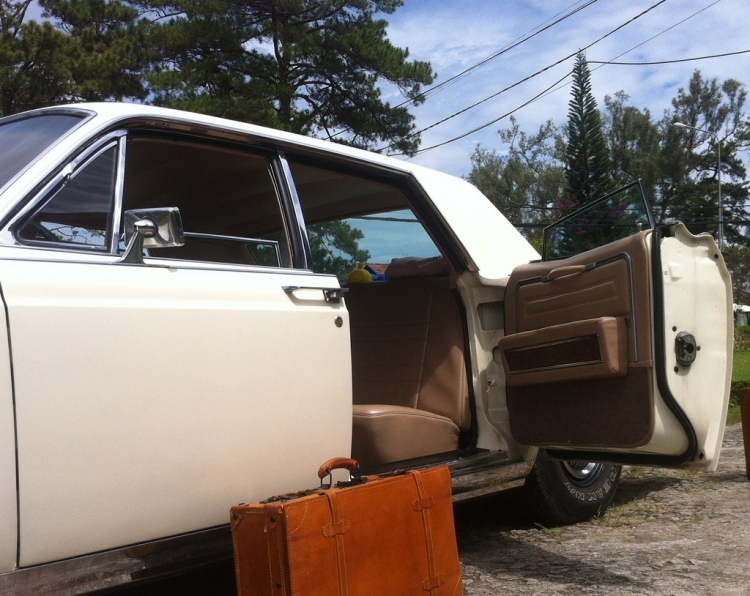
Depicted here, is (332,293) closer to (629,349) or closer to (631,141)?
(629,349)

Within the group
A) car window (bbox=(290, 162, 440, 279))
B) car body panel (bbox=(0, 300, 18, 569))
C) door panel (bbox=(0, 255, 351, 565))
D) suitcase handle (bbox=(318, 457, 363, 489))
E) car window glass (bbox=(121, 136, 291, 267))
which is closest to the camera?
car body panel (bbox=(0, 300, 18, 569))

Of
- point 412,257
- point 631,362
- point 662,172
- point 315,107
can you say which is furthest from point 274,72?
point 662,172

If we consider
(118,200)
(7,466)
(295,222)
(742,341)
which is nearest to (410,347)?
(295,222)

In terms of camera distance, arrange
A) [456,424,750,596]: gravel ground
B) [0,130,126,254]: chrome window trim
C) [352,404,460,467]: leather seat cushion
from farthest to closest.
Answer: [352,404,460,467]: leather seat cushion < [456,424,750,596]: gravel ground < [0,130,126,254]: chrome window trim

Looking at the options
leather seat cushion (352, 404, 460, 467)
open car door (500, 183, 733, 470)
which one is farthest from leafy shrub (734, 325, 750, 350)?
leather seat cushion (352, 404, 460, 467)

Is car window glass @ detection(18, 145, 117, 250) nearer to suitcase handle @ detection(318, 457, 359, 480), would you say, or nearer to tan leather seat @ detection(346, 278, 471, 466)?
suitcase handle @ detection(318, 457, 359, 480)

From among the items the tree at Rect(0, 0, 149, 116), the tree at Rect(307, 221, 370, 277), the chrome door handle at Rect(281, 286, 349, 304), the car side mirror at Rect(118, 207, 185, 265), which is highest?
the tree at Rect(0, 0, 149, 116)

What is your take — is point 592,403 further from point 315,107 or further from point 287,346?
point 315,107

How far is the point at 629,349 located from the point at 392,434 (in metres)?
1.10

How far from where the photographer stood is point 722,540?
158 inches

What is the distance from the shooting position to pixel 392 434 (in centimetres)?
371

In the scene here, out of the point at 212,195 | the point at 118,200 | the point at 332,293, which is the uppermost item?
the point at 212,195

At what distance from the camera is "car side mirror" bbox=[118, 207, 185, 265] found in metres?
2.57

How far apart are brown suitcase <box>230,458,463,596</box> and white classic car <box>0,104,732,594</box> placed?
0.77ft
